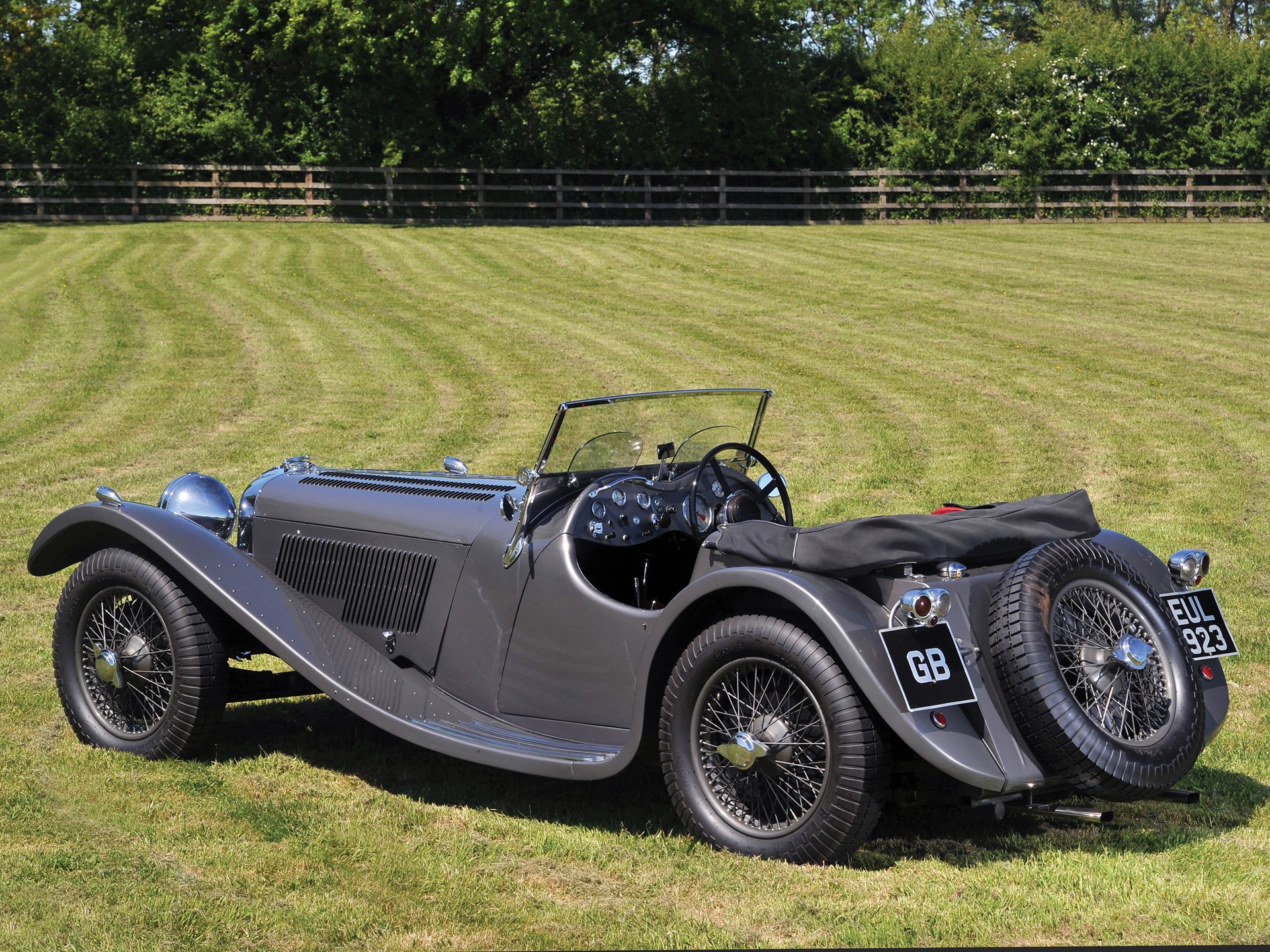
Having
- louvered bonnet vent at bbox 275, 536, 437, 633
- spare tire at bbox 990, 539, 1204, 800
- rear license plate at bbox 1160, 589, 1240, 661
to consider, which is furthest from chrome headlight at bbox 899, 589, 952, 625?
louvered bonnet vent at bbox 275, 536, 437, 633

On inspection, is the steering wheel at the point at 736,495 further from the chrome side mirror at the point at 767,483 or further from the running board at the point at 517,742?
the running board at the point at 517,742

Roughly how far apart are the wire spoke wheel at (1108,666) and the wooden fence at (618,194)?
27.8 meters

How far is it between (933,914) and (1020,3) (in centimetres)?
6382

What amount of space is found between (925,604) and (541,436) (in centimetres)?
875

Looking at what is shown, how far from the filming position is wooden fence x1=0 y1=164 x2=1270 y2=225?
102ft

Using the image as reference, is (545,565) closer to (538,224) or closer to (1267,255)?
(1267,255)

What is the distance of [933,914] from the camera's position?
12.6 feet

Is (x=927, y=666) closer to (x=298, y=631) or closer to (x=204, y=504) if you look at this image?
(x=298, y=631)

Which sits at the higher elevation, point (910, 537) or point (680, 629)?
point (910, 537)

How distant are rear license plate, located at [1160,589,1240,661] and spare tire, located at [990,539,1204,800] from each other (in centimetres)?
16

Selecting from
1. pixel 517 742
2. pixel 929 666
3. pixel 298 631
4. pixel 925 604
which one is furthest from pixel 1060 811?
pixel 298 631

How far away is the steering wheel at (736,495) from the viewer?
5.20 meters

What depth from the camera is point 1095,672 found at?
14.1ft

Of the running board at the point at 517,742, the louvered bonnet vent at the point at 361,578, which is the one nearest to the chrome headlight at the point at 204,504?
the louvered bonnet vent at the point at 361,578
